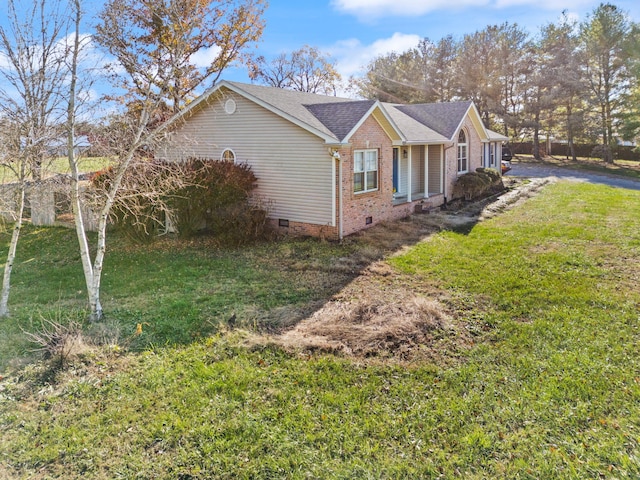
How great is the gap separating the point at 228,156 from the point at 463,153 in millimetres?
12895

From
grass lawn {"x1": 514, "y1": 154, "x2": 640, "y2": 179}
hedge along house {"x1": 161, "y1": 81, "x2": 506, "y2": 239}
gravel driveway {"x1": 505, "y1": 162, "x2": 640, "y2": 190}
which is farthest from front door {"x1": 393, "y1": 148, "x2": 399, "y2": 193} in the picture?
grass lawn {"x1": 514, "y1": 154, "x2": 640, "y2": 179}

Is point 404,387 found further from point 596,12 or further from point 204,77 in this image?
point 596,12

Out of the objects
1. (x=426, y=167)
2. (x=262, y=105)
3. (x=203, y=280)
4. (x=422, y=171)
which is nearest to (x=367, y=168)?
(x=262, y=105)

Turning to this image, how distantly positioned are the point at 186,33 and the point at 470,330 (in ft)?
24.0

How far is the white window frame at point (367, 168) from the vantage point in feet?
48.8

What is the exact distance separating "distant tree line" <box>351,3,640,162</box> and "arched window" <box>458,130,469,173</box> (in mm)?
18122

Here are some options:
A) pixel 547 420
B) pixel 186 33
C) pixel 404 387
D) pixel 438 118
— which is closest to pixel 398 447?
pixel 404 387

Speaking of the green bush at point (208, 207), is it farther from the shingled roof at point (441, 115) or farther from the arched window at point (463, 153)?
the arched window at point (463, 153)

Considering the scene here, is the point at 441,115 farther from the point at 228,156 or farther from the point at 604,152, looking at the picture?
the point at 604,152

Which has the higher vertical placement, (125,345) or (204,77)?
(204,77)

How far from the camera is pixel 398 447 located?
15.8 feet

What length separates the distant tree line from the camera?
117ft

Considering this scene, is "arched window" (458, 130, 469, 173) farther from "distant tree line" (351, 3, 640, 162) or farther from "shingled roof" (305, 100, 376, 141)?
"distant tree line" (351, 3, 640, 162)

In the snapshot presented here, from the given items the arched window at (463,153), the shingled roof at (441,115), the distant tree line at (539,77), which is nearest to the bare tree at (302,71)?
the distant tree line at (539,77)
